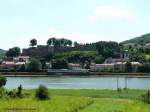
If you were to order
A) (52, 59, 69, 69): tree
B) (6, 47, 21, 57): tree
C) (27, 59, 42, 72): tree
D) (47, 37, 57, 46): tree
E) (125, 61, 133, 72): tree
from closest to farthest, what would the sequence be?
(125, 61, 133, 72): tree < (27, 59, 42, 72): tree < (52, 59, 69, 69): tree < (47, 37, 57, 46): tree < (6, 47, 21, 57): tree

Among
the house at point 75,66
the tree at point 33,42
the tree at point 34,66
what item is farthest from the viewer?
the tree at point 33,42

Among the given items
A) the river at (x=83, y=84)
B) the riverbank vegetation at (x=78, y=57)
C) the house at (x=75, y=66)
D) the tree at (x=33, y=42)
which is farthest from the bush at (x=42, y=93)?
the tree at (x=33, y=42)

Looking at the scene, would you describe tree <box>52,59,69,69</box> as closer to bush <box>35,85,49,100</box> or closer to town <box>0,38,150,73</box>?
town <box>0,38,150,73</box>

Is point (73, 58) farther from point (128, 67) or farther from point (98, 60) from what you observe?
point (128, 67)

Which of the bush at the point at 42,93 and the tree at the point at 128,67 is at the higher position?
the tree at the point at 128,67

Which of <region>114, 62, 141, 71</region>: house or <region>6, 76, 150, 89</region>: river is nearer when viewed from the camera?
<region>6, 76, 150, 89</region>: river

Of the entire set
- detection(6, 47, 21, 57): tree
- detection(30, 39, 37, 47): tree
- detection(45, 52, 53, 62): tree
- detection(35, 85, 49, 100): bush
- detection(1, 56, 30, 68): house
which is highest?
detection(30, 39, 37, 47): tree

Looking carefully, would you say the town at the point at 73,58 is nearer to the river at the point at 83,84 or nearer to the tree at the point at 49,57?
the tree at the point at 49,57

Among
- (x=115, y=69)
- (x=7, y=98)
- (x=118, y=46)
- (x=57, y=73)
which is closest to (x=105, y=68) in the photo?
(x=115, y=69)

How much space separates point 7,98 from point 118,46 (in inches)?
4419

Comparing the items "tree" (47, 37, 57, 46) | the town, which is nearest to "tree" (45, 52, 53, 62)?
the town

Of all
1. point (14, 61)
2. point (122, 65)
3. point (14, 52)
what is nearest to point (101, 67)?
point (122, 65)

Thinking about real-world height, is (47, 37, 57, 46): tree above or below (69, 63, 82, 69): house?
above

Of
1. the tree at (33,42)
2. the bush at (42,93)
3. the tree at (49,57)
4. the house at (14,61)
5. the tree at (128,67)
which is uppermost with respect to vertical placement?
the tree at (33,42)
